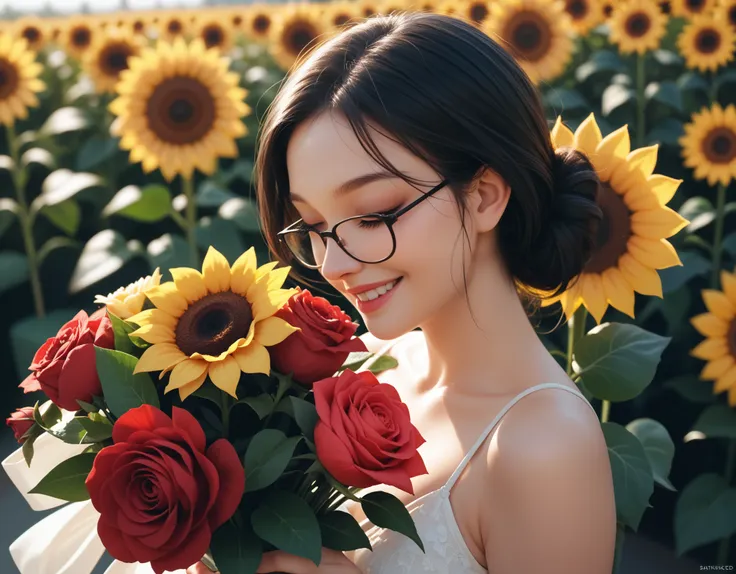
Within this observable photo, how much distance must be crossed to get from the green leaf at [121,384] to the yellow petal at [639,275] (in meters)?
0.79

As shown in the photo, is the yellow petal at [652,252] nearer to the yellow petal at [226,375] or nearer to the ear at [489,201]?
the ear at [489,201]

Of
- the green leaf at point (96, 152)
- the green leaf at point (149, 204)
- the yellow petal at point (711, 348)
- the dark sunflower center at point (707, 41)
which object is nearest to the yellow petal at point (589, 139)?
the yellow petal at point (711, 348)

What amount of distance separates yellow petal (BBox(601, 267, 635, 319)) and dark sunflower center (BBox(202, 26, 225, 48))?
11.8 ft

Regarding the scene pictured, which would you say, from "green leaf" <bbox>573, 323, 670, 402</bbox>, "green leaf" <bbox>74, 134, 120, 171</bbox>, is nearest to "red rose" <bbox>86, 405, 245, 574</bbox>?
"green leaf" <bbox>573, 323, 670, 402</bbox>

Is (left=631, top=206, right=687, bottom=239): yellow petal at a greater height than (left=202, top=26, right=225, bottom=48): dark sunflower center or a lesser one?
greater

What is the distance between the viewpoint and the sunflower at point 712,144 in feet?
9.34

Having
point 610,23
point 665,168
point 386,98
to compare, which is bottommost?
point 665,168

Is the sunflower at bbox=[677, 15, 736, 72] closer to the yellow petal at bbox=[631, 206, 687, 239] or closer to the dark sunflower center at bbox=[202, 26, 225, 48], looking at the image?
the dark sunflower center at bbox=[202, 26, 225, 48]

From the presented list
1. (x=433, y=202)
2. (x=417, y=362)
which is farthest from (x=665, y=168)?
(x=433, y=202)

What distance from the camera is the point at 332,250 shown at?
1.10 metres

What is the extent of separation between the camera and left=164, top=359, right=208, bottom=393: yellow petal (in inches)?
34.9

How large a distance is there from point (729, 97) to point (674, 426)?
1.92 metres

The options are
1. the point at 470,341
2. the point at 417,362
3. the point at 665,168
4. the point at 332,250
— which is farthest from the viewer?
the point at 665,168

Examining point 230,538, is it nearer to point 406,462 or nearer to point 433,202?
point 406,462
